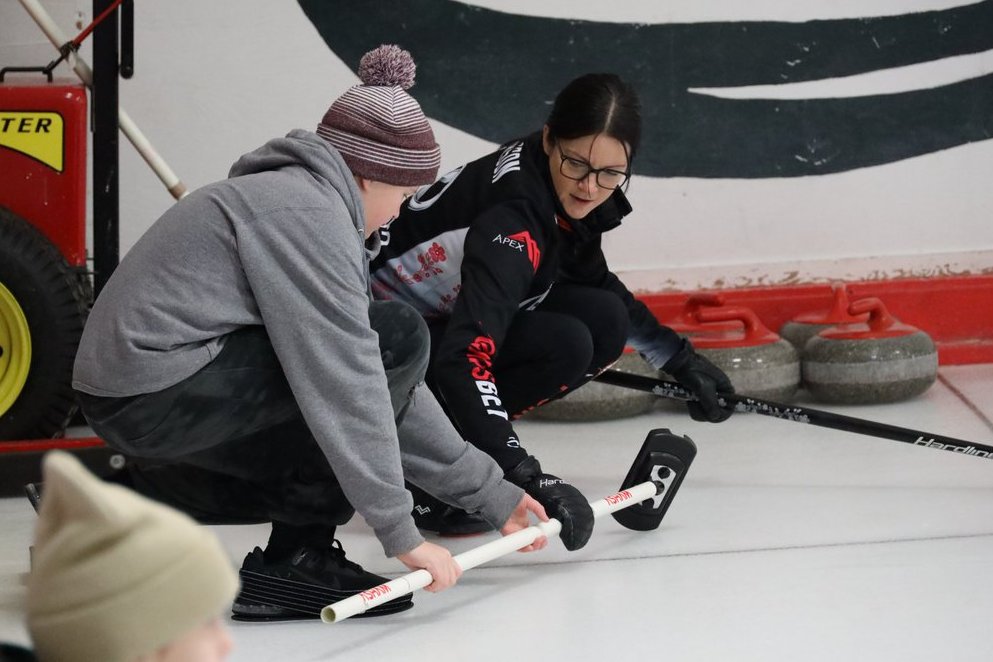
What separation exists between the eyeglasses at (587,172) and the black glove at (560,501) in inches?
17.9

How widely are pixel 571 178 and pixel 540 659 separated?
31.4 inches

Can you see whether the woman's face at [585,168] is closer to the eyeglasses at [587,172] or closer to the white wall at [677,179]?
the eyeglasses at [587,172]

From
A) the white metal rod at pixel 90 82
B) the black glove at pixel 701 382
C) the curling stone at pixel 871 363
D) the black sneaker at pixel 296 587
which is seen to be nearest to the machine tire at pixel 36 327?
the white metal rod at pixel 90 82

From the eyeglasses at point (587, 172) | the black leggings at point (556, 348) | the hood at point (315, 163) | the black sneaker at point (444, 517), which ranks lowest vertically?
the black sneaker at point (444, 517)

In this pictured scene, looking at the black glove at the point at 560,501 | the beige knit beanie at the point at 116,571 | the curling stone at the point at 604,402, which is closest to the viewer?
the beige knit beanie at the point at 116,571

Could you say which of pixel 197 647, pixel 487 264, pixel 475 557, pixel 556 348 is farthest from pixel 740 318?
pixel 197 647

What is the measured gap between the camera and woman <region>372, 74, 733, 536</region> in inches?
80.7

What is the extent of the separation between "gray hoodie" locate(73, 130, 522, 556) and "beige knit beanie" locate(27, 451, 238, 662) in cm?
76

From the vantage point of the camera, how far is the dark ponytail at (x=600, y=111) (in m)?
2.12

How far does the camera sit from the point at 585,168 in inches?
84.4

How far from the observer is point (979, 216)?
3.66m

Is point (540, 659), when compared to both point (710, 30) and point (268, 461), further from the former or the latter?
point (710, 30)

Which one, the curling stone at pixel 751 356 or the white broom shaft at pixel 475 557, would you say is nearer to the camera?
the white broom shaft at pixel 475 557

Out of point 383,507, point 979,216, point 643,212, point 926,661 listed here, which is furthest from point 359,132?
point 979,216
